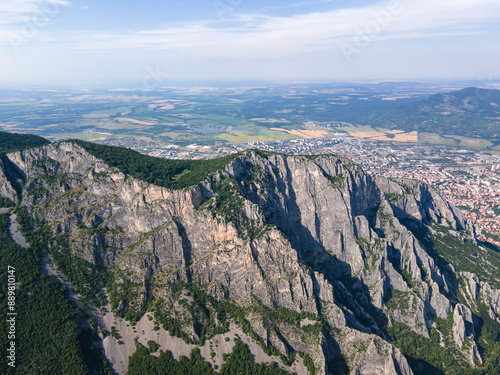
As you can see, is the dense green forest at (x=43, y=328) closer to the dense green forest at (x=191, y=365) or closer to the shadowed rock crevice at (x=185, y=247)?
the dense green forest at (x=191, y=365)

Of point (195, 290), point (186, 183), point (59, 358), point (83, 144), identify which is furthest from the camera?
point (83, 144)

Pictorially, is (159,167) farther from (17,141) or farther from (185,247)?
(17,141)

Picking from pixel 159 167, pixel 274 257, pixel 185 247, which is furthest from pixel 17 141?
A: pixel 274 257

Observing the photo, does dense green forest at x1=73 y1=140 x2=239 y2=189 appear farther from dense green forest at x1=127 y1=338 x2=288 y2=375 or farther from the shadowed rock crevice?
dense green forest at x1=127 y1=338 x2=288 y2=375

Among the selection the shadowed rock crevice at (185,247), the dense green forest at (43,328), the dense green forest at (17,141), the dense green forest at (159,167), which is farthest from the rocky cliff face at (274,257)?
the dense green forest at (17,141)

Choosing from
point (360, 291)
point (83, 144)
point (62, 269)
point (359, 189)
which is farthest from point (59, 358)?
point (359, 189)

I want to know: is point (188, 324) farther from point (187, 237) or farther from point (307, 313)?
point (307, 313)
